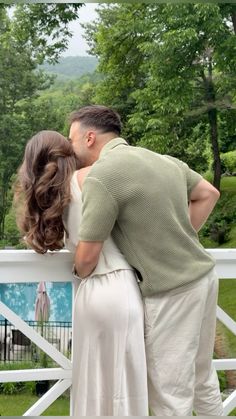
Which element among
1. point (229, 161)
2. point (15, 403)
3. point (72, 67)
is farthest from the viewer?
point (72, 67)

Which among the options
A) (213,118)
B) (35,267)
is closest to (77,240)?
(35,267)

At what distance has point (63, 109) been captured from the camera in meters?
13.1

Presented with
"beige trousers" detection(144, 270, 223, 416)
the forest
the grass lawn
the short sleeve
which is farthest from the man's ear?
the forest

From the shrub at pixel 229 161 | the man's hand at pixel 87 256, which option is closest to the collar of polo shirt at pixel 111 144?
the man's hand at pixel 87 256

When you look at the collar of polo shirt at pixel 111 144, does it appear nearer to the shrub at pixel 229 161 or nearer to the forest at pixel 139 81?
the forest at pixel 139 81

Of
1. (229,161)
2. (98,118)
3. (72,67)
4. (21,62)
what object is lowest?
(229,161)

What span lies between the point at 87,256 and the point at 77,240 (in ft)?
0.21

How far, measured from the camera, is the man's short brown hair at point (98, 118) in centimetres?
146

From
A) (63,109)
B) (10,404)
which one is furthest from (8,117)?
(10,404)

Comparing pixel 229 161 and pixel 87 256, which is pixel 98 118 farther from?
pixel 229 161

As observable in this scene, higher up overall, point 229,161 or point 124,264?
point 124,264

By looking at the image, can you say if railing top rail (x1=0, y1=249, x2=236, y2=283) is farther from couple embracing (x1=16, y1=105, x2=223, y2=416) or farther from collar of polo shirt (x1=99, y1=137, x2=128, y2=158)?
collar of polo shirt (x1=99, y1=137, x2=128, y2=158)

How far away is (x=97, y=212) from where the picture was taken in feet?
4.35

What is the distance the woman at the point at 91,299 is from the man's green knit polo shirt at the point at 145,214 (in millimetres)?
47
